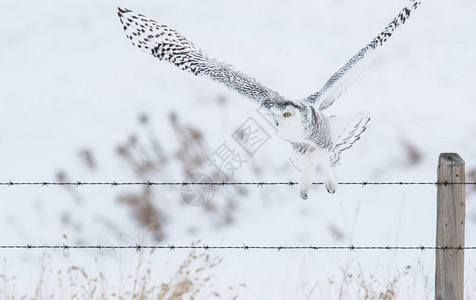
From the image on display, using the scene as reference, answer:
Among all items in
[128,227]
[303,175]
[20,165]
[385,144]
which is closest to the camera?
[303,175]

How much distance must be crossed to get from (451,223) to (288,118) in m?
1.02

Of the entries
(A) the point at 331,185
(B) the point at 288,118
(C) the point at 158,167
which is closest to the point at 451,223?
(A) the point at 331,185

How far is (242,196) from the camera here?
28.5 feet

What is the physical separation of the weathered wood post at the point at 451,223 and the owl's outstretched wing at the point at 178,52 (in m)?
1.21

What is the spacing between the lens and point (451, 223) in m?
4.23

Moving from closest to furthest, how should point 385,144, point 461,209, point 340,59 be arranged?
point 461,209
point 385,144
point 340,59

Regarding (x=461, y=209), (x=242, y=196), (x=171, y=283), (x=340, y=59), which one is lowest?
(x=171, y=283)

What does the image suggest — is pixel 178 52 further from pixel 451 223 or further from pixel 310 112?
pixel 451 223

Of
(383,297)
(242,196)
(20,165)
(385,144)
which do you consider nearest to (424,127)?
(385,144)

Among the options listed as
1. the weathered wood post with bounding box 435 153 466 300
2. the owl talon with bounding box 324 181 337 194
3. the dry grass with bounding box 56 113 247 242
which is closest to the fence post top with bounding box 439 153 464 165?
the weathered wood post with bounding box 435 153 466 300

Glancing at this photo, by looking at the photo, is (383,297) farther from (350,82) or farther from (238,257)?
(238,257)

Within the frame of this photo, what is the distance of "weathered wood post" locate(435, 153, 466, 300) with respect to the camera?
4.20m

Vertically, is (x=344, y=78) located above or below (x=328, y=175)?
above

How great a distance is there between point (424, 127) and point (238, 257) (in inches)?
147
